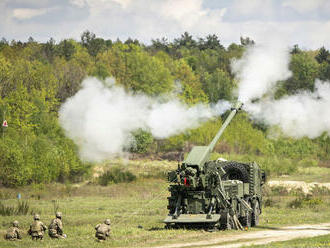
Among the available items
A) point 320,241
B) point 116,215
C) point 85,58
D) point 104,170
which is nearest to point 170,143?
point 104,170

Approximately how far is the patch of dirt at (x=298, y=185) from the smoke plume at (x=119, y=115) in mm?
11272

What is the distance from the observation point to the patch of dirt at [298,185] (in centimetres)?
5209

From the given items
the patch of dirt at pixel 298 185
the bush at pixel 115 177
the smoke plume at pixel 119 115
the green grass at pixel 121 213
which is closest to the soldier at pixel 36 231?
the green grass at pixel 121 213

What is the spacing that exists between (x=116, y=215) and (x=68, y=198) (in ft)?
40.3

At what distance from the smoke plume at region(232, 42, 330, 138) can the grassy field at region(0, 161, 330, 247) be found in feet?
16.8

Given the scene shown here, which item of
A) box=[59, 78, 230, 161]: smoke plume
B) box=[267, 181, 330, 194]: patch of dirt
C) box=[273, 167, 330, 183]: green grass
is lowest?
box=[267, 181, 330, 194]: patch of dirt

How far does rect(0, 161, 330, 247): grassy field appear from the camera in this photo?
25.8m

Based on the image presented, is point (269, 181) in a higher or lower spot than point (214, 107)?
lower

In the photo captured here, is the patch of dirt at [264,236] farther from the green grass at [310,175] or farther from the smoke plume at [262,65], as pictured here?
the green grass at [310,175]

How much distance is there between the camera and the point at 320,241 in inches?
951

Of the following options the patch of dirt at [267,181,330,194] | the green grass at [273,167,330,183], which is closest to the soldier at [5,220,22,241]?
the patch of dirt at [267,181,330,194]

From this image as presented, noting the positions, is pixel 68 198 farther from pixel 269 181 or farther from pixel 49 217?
pixel 269 181

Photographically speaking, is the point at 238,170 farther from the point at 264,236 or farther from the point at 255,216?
the point at 264,236

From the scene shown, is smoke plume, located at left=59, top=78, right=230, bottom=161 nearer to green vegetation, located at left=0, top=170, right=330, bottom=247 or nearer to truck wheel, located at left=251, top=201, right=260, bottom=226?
green vegetation, located at left=0, top=170, right=330, bottom=247
